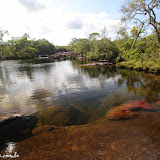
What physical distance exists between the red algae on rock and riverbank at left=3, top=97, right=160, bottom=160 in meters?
0.51

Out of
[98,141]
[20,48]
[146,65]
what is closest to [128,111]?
[98,141]

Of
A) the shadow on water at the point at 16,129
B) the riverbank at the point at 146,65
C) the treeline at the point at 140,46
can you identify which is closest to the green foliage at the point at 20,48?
the treeline at the point at 140,46

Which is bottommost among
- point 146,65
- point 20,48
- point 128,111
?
point 128,111

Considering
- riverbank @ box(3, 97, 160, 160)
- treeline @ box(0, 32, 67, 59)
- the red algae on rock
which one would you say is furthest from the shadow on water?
treeline @ box(0, 32, 67, 59)

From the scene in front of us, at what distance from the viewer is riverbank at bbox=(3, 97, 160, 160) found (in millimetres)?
4237

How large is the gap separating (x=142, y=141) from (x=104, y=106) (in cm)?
386

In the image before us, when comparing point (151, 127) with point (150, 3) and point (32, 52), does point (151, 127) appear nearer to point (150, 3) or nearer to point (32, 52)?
point (150, 3)

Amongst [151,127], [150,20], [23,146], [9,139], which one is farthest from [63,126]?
[150,20]

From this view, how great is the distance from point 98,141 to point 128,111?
3589mm

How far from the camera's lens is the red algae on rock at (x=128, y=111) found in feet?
22.8

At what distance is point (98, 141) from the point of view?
4.95m

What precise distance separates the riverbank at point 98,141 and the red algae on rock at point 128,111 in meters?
0.51

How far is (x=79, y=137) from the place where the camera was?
17.1 feet

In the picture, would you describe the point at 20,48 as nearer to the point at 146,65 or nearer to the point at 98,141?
the point at 146,65
